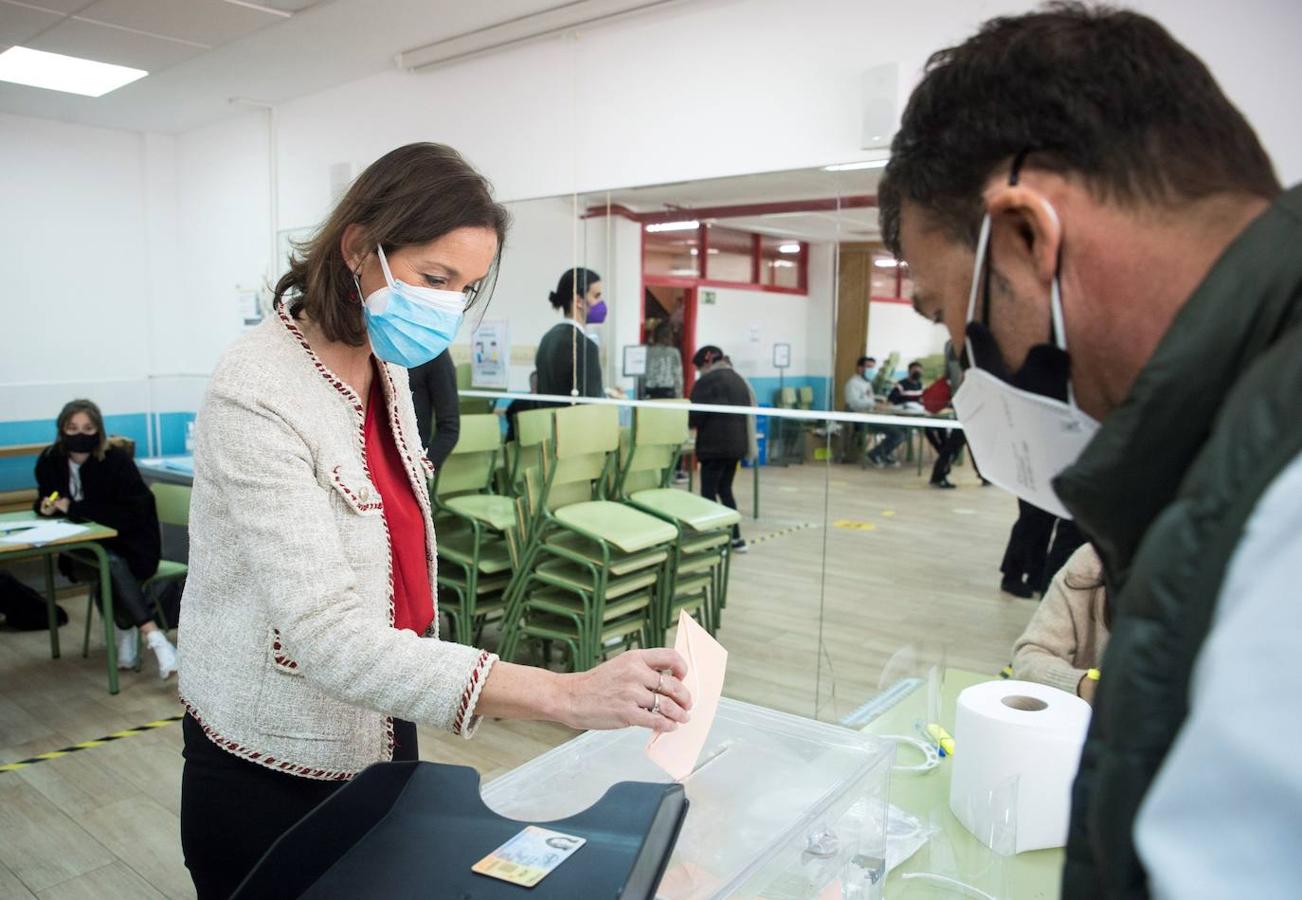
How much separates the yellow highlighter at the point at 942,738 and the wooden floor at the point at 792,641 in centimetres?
149

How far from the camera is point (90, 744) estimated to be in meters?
3.56

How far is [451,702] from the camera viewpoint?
3.47 feet

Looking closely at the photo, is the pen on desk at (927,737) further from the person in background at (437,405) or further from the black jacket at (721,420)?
the person in background at (437,405)

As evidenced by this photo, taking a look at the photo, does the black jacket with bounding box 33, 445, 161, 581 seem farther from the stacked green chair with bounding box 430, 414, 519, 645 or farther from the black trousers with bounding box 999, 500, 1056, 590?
the black trousers with bounding box 999, 500, 1056, 590

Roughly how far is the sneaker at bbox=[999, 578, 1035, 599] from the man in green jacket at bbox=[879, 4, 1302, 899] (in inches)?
116

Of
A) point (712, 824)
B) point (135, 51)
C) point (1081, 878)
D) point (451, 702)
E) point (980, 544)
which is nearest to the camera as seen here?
point (1081, 878)

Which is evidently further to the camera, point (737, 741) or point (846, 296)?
point (846, 296)

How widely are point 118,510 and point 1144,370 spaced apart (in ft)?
15.7

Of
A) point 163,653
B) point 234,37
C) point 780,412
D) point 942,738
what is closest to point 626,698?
point 942,738

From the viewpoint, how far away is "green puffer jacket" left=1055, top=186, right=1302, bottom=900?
1.23ft

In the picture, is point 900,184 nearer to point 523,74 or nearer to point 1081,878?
point 1081,878

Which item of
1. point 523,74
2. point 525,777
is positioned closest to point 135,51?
point 523,74

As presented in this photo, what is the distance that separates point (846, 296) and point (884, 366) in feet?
1.05

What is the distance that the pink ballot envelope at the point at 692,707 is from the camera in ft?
3.59
